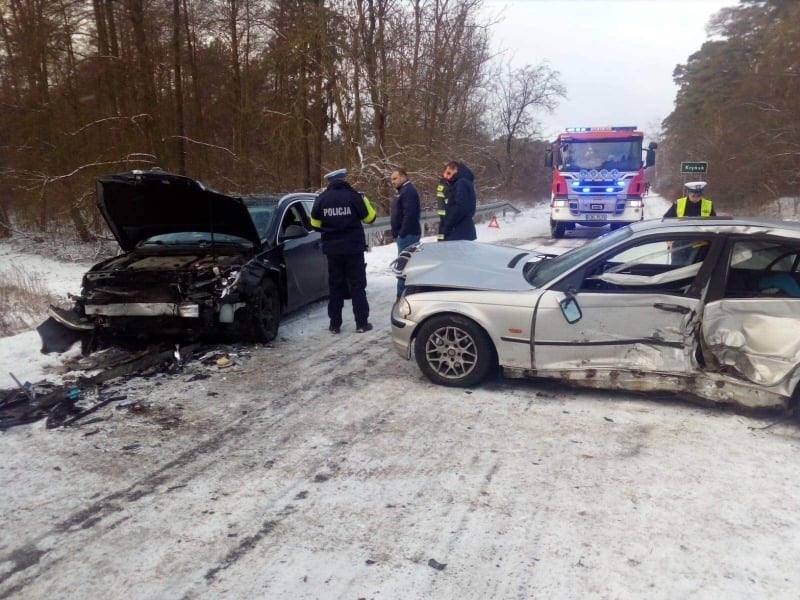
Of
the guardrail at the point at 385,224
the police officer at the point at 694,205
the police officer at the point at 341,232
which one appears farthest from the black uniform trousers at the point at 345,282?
the police officer at the point at 694,205

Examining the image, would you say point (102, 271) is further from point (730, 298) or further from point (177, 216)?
point (730, 298)

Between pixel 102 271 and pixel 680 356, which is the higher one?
pixel 102 271

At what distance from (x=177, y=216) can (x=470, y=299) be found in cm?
371

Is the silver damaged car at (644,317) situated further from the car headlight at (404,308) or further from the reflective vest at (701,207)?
the reflective vest at (701,207)

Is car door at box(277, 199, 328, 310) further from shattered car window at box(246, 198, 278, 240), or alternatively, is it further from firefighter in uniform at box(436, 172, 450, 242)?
firefighter in uniform at box(436, 172, 450, 242)

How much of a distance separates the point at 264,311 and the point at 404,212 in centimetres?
245

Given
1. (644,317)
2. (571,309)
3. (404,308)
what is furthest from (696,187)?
(404,308)

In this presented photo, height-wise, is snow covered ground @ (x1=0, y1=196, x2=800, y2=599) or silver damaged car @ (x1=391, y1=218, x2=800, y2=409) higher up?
silver damaged car @ (x1=391, y1=218, x2=800, y2=409)

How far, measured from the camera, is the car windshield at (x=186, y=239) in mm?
6492

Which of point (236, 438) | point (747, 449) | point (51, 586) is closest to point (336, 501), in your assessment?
point (236, 438)

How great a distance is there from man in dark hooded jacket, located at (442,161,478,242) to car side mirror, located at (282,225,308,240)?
2015 mm

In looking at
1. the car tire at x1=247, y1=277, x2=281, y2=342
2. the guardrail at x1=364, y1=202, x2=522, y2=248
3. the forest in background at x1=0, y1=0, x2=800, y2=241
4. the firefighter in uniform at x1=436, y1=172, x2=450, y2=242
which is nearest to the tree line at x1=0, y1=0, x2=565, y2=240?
the forest in background at x1=0, y1=0, x2=800, y2=241

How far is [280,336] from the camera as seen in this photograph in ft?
21.6

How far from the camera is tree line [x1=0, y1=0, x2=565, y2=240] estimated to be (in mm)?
15875
